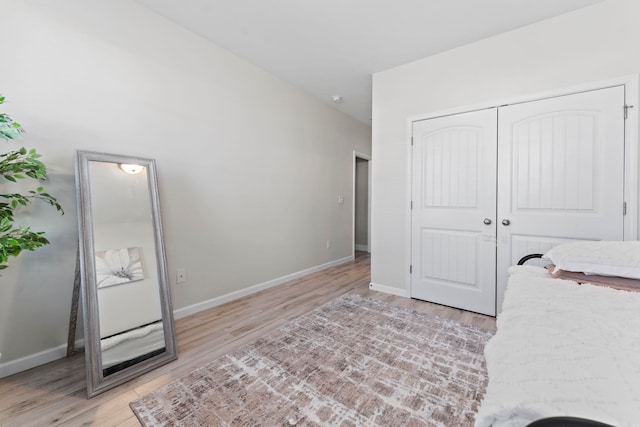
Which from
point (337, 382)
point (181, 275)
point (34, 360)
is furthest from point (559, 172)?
point (34, 360)

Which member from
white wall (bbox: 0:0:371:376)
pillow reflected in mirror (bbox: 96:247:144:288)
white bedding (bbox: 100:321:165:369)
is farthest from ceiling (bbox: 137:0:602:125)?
white bedding (bbox: 100:321:165:369)

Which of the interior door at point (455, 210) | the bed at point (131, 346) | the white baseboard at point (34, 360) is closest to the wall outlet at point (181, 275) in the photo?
the bed at point (131, 346)

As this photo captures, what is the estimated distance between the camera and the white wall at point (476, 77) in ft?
6.54

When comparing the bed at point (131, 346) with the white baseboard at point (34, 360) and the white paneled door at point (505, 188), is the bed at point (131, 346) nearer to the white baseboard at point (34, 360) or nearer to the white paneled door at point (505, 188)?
the white baseboard at point (34, 360)

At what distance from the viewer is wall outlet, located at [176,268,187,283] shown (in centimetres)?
239

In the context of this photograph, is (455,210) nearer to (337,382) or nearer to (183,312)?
(337,382)

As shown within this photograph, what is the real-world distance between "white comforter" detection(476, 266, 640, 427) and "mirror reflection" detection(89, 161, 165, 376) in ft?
6.35

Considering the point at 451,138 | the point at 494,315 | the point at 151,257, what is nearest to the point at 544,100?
the point at 451,138

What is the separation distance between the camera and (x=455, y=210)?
2.65m

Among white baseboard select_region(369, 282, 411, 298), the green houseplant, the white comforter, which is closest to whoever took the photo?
the white comforter

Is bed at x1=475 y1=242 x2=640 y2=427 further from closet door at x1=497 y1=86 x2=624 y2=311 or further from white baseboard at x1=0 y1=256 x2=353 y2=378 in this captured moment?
white baseboard at x1=0 y1=256 x2=353 y2=378

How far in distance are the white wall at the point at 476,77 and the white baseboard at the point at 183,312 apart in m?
1.14

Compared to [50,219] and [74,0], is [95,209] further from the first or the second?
[74,0]

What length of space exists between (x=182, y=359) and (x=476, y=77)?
3418 mm
